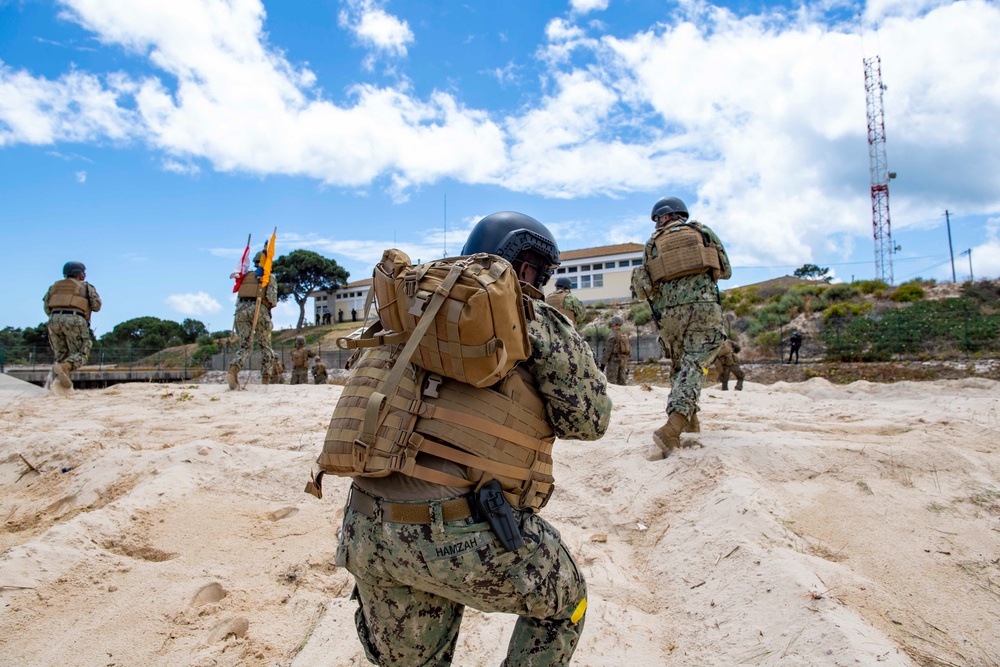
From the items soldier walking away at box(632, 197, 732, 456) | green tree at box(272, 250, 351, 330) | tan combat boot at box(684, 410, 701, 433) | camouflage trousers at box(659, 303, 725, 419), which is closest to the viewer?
camouflage trousers at box(659, 303, 725, 419)

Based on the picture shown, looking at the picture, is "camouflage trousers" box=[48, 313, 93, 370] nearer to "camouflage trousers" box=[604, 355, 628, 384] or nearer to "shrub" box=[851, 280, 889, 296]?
"camouflage trousers" box=[604, 355, 628, 384]

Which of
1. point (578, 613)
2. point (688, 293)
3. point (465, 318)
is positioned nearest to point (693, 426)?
point (688, 293)

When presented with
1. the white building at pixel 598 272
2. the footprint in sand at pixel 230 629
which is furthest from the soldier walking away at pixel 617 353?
the white building at pixel 598 272

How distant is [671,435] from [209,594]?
371cm

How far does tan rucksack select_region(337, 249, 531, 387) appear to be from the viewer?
6.30 feet

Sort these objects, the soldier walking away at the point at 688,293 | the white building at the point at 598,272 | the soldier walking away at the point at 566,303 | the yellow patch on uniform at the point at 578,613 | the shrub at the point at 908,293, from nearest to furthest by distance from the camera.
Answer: the yellow patch on uniform at the point at 578,613, the soldier walking away at the point at 688,293, the soldier walking away at the point at 566,303, the shrub at the point at 908,293, the white building at the point at 598,272

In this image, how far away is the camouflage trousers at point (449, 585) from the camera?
1927mm

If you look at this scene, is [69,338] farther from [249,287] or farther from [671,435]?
[671,435]

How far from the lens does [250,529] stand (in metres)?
4.57

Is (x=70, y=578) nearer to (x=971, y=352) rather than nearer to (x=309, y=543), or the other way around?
(x=309, y=543)

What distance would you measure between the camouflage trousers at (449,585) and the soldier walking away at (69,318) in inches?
467

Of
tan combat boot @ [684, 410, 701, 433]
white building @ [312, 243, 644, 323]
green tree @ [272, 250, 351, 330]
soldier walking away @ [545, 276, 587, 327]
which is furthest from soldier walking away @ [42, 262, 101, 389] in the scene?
green tree @ [272, 250, 351, 330]

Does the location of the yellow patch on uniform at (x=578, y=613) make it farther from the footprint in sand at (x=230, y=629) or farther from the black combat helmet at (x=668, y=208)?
the black combat helmet at (x=668, y=208)

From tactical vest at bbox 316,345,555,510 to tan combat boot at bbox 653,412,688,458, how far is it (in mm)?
3431
